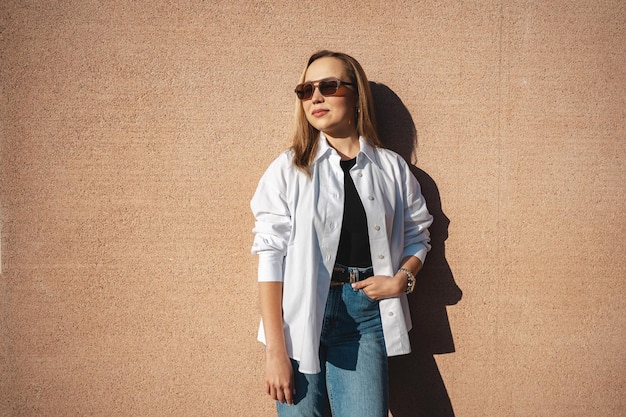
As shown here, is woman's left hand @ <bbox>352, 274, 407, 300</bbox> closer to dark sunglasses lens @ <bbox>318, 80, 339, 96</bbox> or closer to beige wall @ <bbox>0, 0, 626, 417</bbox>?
beige wall @ <bbox>0, 0, 626, 417</bbox>

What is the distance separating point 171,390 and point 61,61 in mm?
1880

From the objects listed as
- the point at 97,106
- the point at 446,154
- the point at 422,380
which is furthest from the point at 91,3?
the point at 422,380

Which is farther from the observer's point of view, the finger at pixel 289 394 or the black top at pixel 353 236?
→ the black top at pixel 353 236

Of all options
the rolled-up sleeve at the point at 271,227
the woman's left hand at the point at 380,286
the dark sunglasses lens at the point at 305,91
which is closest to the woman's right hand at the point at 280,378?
the rolled-up sleeve at the point at 271,227

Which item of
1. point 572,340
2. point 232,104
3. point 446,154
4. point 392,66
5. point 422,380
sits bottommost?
point 422,380

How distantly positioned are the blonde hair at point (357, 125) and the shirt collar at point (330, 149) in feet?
0.08

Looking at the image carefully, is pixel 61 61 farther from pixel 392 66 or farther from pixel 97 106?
pixel 392 66

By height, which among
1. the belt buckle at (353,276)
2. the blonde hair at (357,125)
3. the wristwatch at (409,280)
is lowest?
the wristwatch at (409,280)

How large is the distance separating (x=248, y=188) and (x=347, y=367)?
105 centimetres

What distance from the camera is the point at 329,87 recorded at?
1.96 m

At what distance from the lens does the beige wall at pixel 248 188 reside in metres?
2.30

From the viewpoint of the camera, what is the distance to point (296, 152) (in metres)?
2.04

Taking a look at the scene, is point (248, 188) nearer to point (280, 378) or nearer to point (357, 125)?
point (357, 125)

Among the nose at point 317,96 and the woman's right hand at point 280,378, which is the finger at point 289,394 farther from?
the nose at point 317,96
